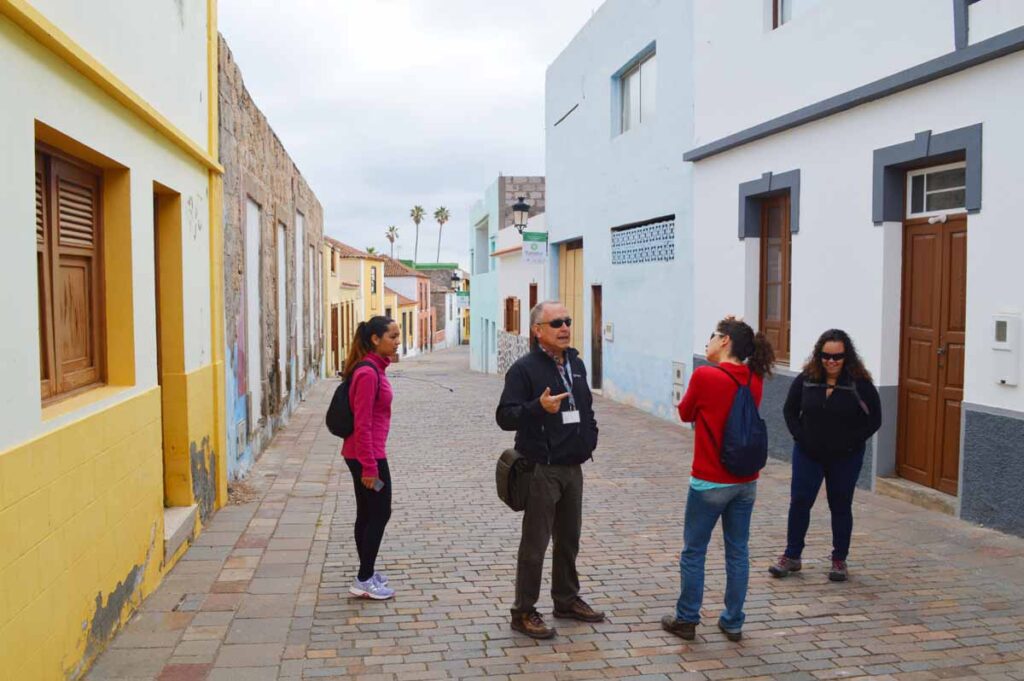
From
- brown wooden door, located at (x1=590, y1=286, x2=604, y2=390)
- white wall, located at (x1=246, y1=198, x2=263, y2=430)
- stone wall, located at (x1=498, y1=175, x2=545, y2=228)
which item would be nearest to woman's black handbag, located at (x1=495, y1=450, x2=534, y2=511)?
white wall, located at (x1=246, y1=198, x2=263, y2=430)

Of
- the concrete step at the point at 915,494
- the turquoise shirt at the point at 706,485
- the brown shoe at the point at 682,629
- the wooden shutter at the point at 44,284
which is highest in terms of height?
the wooden shutter at the point at 44,284

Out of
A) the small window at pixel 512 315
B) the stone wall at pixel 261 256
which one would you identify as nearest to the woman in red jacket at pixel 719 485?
the stone wall at pixel 261 256

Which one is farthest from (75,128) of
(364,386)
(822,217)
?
(822,217)

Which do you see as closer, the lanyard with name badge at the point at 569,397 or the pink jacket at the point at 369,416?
the lanyard with name badge at the point at 569,397

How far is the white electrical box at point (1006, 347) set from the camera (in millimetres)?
6590

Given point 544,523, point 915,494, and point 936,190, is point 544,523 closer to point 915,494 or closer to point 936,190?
point 915,494

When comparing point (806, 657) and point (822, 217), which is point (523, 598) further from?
point (822, 217)

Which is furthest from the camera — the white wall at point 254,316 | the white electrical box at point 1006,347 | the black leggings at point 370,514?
the white wall at point 254,316

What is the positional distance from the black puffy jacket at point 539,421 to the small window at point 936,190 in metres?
4.25

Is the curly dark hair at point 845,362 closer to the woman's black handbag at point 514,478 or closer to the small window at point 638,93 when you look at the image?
the woman's black handbag at point 514,478

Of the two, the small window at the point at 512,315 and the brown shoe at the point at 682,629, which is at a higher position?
the small window at the point at 512,315

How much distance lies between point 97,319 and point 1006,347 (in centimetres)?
597

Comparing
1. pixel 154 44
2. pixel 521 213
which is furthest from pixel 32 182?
pixel 521 213

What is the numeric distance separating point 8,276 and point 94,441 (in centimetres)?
119
